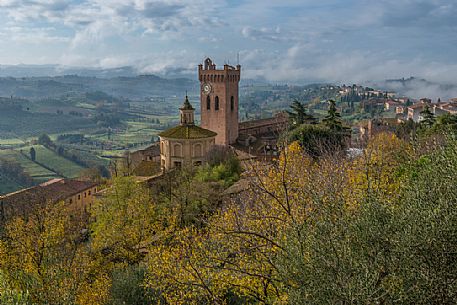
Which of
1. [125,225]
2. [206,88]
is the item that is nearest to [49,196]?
[125,225]

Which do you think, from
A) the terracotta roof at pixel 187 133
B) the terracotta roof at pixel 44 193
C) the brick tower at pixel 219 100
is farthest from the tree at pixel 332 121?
the terracotta roof at pixel 44 193

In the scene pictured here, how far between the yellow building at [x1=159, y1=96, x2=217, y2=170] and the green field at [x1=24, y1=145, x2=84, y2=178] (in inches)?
2330

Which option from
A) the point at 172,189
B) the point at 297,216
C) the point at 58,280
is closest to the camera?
the point at 297,216

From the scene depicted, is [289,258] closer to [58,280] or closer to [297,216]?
[297,216]

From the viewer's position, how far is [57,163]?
108 m

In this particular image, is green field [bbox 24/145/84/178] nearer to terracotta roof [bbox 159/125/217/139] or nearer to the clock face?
the clock face

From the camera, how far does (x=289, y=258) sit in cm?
1281

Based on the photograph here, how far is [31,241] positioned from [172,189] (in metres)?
11.9

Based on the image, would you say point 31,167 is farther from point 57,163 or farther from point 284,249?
point 284,249

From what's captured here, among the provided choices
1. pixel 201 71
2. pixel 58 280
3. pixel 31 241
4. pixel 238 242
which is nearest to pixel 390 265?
pixel 238 242

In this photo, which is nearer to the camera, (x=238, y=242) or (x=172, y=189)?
(x=238, y=242)

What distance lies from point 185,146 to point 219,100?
1628 centimetres

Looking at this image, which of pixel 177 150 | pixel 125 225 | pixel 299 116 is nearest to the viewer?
pixel 125 225

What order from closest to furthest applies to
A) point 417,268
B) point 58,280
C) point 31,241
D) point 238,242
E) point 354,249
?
point 417,268
point 354,249
point 238,242
point 58,280
point 31,241
